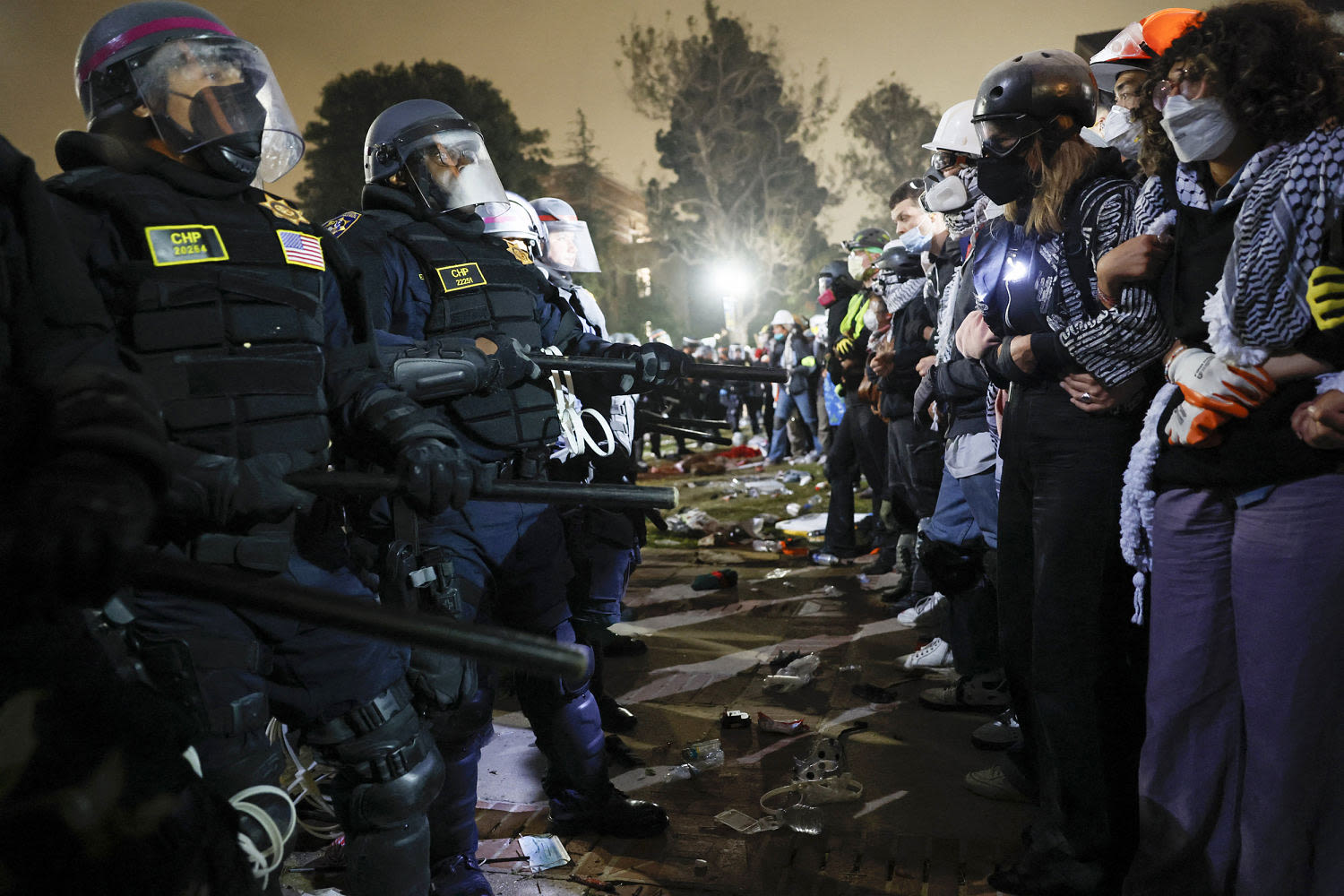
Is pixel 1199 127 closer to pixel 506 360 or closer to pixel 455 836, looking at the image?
pixel 506 360

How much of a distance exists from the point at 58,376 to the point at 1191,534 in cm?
244

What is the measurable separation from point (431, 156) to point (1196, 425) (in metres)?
2.64

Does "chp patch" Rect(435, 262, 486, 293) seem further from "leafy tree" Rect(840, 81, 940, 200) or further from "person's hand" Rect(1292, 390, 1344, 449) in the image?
"leafy tree" Rect(840, 81, 940, 200)

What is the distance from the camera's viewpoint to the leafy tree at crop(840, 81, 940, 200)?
47688 millimetres

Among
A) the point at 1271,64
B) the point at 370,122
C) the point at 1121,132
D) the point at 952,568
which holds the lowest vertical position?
the point at 952,568

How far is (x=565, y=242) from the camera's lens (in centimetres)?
578

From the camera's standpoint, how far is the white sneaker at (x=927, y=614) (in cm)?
578

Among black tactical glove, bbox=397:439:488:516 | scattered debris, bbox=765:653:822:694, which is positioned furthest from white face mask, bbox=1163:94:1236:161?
scattered debris, bbox=765:653:822:694

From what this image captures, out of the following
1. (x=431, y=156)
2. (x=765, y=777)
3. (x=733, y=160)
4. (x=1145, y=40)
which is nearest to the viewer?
(x=1145, y=40)

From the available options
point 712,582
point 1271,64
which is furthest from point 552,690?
point 712,582

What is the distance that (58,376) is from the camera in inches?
57.8

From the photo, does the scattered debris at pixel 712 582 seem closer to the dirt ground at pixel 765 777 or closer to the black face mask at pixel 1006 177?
the dirt ground at pixel 765 777

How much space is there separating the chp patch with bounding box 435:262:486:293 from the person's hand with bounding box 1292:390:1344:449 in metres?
2.50

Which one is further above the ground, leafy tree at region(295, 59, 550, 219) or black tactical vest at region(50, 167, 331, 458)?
leafy tree at region(295, 59, 550, 219)
